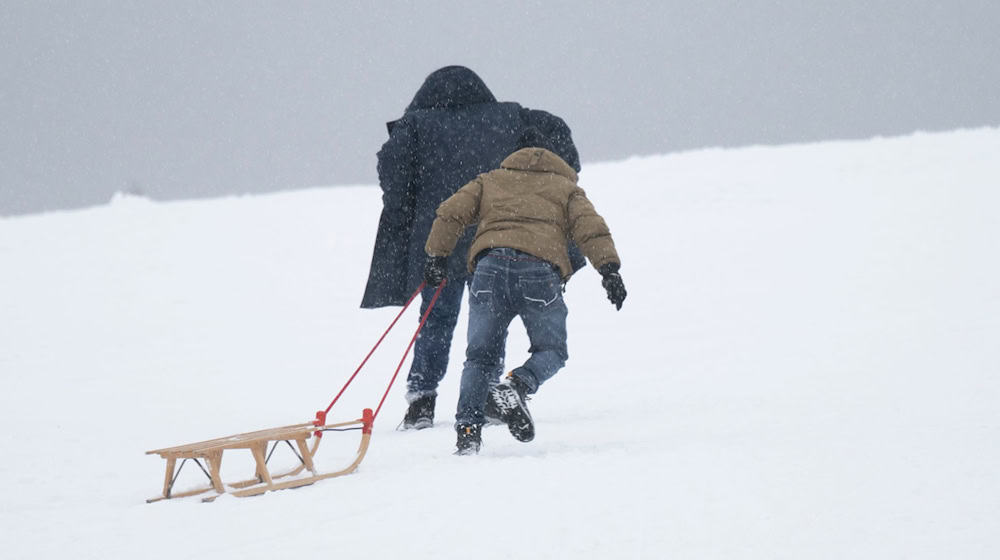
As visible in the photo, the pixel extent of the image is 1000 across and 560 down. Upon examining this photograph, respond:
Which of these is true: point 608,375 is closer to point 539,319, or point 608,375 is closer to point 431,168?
point 431,168

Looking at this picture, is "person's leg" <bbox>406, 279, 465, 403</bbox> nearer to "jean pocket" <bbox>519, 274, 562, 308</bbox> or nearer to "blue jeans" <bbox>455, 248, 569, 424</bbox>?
"blue jeans" <bbox>455, 248, 569, 424</bbox>

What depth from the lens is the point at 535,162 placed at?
15.7ft

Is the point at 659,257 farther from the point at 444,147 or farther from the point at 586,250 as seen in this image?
the point at 586,250

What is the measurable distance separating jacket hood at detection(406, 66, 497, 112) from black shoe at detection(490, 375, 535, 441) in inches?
87.4

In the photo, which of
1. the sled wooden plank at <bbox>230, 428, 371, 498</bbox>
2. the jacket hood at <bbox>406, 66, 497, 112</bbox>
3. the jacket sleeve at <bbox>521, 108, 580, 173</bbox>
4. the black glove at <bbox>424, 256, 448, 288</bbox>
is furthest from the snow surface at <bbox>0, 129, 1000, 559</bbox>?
the jacket hood at <bbox>406, 66, 497, 112</bbox>

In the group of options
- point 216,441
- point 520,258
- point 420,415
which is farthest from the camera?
point 420,415

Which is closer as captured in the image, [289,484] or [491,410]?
[289,484]

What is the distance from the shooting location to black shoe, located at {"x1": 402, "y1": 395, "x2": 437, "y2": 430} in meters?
5.93

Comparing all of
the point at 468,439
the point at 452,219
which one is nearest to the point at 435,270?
the point at 452,219

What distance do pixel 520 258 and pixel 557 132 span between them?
1427mm

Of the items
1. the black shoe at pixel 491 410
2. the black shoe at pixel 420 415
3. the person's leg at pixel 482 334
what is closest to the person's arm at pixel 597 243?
the person's leg at pixel 482 334

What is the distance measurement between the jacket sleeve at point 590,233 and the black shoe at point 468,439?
38.3 inches

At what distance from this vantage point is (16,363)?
9672mm

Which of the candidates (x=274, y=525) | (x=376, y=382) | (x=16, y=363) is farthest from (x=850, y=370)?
(x=16, y=363)
